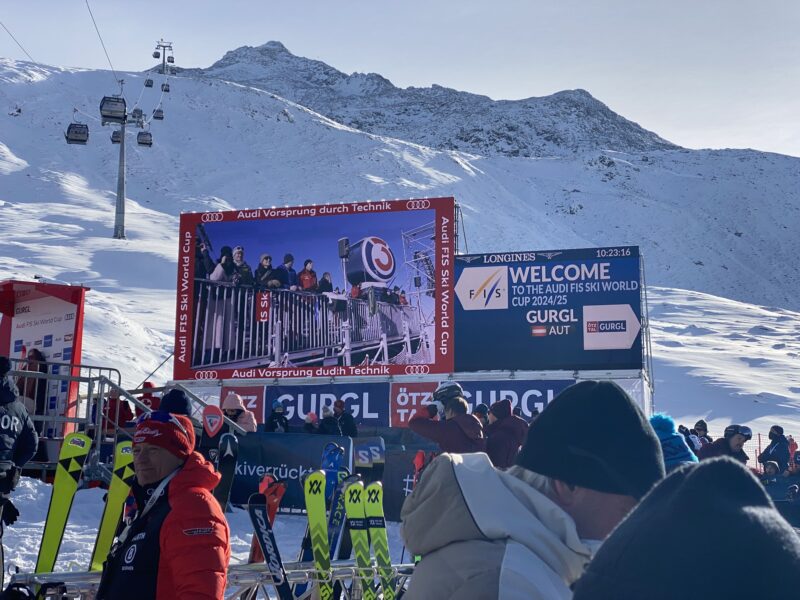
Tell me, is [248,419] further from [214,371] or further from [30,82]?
[30,82]

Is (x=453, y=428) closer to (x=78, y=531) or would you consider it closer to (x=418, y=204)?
(x=78, y=531)

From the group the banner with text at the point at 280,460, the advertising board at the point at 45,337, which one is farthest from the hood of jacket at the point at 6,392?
the advertising board at the point at 45,337

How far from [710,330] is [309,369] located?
39.4 m

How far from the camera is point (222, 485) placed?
30.4ft

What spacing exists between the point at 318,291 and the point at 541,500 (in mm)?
15631

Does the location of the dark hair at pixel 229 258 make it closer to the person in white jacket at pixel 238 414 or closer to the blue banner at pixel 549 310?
the blue banner at pixel 549 310

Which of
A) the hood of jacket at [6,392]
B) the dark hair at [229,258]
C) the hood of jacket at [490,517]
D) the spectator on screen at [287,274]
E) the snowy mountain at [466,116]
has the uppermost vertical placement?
the snowy mountain at [466,116]

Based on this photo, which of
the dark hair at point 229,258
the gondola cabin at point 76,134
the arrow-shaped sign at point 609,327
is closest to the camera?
the arrow-shaped sign at point 609,327

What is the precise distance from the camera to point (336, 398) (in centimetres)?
1728

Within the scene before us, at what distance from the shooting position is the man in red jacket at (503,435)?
8.83m

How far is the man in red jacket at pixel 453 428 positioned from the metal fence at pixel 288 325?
861cm

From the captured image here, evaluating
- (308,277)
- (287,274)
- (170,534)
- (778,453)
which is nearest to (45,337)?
(287,274)

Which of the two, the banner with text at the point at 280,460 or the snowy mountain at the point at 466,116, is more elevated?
the snowy mountain at the point at 466,116

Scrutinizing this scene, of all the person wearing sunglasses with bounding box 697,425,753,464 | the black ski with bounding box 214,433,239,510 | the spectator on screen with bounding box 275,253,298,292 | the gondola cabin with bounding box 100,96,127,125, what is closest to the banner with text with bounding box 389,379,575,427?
the spectator on screen with bounding box 275,253,298,292
